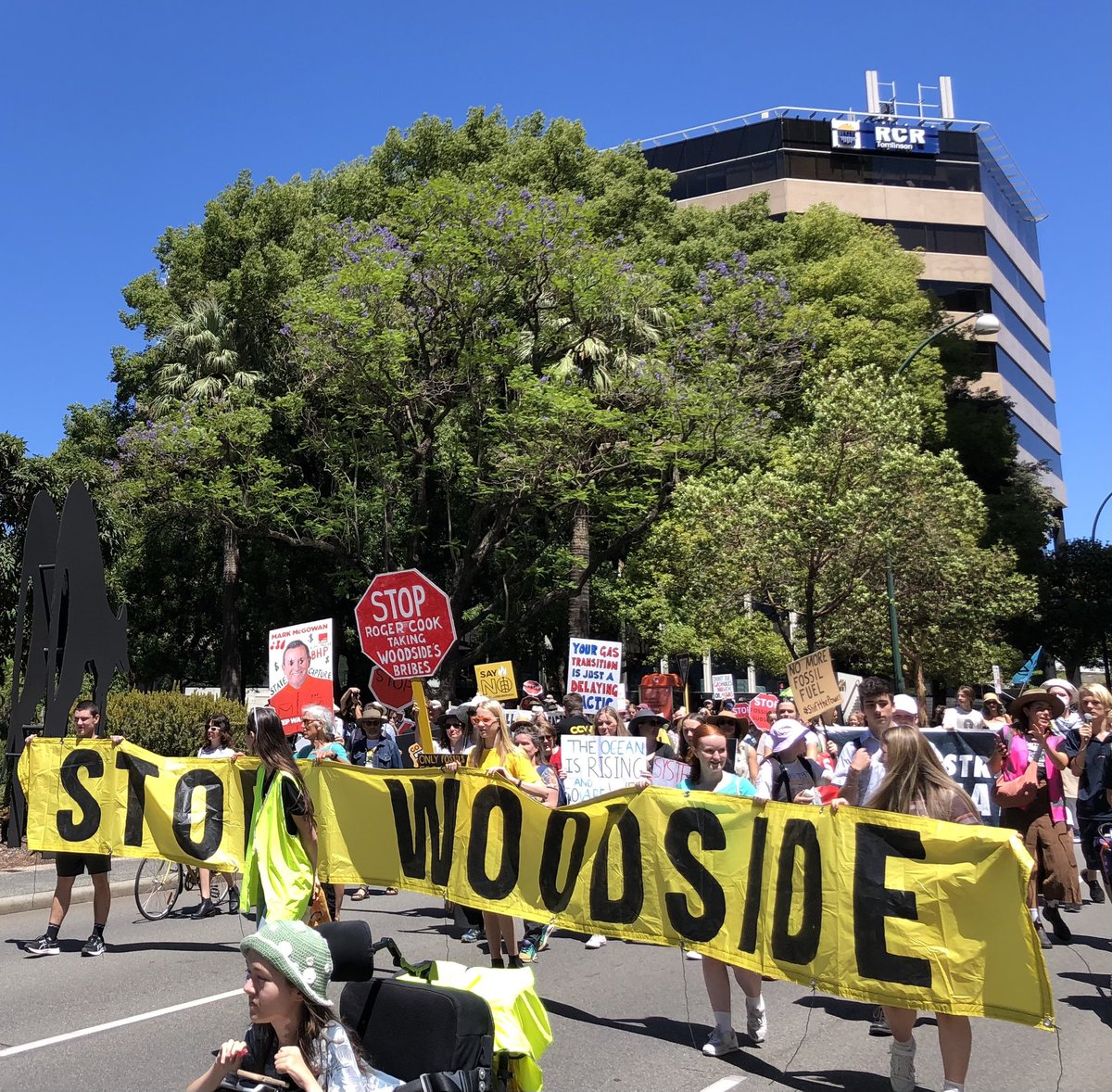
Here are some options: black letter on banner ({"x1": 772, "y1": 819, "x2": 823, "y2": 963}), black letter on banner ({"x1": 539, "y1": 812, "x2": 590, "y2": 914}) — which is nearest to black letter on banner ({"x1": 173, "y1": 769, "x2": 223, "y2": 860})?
black letter on banner ({"x1": 539, "y1": 812, "x2": 590, "y2": 914})

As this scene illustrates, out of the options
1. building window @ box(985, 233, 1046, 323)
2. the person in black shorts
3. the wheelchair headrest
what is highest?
building window @ box(985, 233, 1046, 323)

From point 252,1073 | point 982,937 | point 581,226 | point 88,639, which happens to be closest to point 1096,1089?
point 982,937

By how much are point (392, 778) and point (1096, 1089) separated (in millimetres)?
4549

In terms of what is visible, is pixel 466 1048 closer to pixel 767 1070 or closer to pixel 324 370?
pixel 767 1070

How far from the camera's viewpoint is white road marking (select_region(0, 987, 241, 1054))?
6488 mm

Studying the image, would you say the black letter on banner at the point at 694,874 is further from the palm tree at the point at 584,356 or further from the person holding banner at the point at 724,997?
the palm tree at the point at 584,356

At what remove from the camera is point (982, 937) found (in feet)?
17.3

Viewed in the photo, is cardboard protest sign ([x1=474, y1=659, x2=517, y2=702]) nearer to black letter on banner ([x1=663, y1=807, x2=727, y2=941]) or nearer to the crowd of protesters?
the crowd of protesters

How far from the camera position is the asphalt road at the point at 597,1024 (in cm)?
594

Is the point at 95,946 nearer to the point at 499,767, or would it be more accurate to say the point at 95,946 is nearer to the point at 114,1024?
the point at 114,1024

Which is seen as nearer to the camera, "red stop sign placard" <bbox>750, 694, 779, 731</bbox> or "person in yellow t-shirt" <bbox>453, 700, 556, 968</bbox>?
"person in yellow t-shirt" <bbox>453, 700, 556, 968</bbox>

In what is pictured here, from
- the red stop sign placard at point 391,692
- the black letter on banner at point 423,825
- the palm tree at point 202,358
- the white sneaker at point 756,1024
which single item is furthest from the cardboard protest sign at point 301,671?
the palm tree at point 202,358

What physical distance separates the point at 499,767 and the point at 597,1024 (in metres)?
1.62

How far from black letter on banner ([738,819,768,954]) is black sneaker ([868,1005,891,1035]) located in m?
1.11
